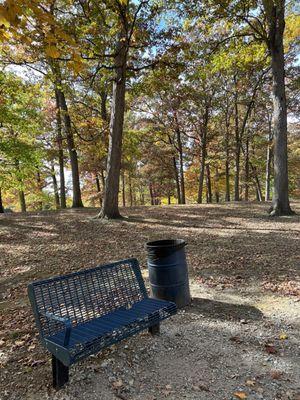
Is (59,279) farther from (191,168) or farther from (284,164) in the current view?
(191,168)

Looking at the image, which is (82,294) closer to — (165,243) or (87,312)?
(87,312)

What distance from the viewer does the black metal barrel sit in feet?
13.9

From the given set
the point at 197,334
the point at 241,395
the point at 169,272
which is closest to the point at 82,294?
the point at 169,272

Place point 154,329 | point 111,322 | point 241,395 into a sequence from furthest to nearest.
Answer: point 154,329 → point 111,322 → point 241,395

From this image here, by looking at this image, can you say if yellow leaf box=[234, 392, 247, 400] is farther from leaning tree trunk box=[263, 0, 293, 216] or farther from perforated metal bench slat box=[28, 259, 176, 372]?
leaning tree trunk box=[263, 0, 293, 216]

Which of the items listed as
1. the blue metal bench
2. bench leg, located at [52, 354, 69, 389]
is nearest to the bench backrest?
the blue metal bench

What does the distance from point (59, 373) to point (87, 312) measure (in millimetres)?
755

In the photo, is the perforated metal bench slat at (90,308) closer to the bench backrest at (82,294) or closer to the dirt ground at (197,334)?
the bench backrest at (82,294)

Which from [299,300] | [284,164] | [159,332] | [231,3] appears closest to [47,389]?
[159,332]

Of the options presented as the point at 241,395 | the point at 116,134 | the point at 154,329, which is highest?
the point at 116,134

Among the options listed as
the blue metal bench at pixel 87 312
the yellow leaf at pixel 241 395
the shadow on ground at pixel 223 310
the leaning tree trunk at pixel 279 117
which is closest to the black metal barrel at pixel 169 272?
the shadow on ground at pixel 223 310

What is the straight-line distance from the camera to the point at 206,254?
22.3 feet

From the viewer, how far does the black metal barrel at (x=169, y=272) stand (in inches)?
167

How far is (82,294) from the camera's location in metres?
3.51
